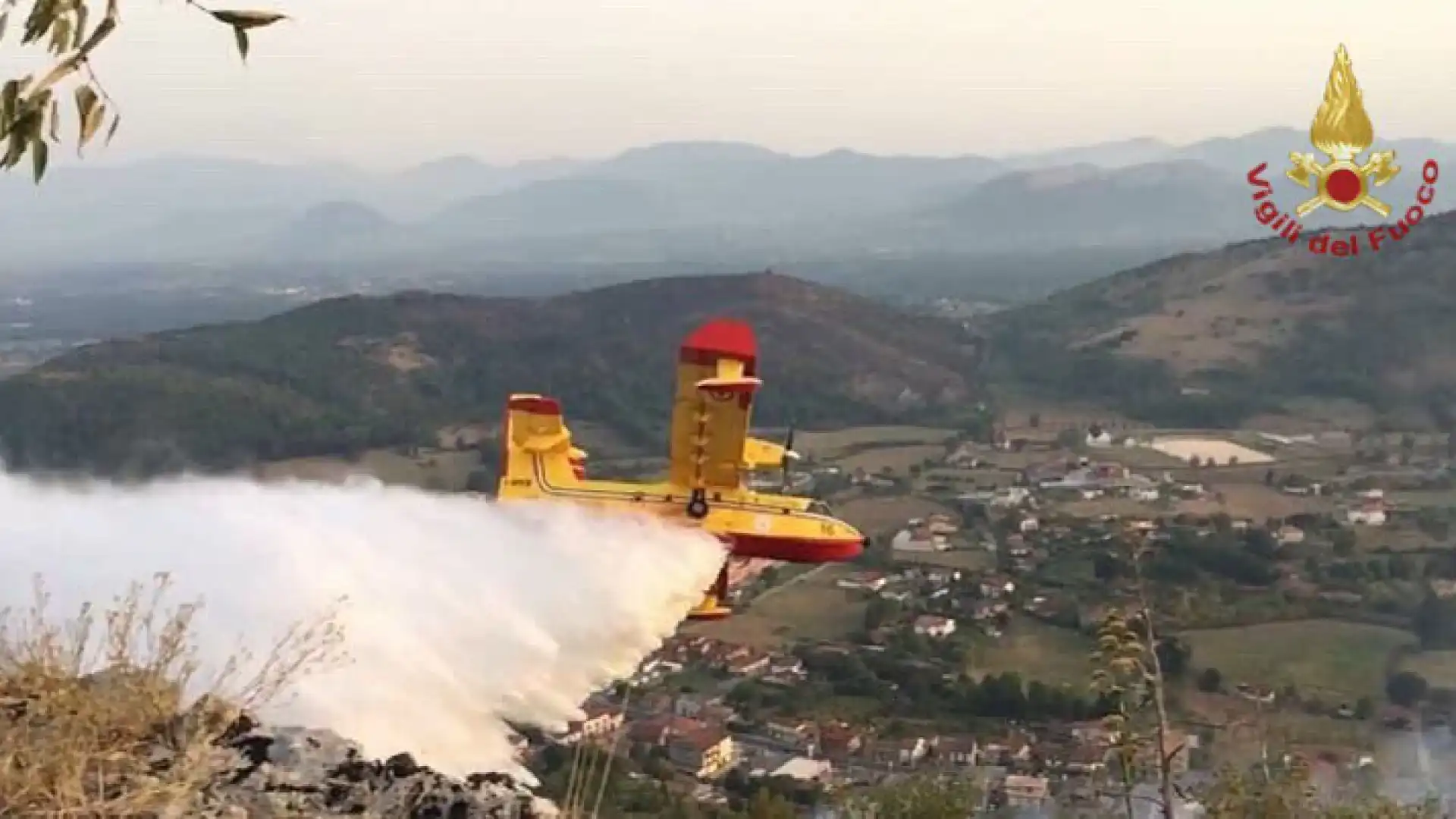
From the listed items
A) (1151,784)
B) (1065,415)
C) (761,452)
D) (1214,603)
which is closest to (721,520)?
(761,452)

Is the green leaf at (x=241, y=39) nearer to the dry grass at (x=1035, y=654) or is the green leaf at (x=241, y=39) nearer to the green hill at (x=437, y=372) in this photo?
the dry grass at (x=1035, y=654)

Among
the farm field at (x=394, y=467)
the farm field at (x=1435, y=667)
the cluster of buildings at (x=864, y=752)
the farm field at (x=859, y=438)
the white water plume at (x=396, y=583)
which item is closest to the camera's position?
the white water plume at (x=396, y=583)

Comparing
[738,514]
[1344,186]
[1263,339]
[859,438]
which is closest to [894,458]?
[859,438]

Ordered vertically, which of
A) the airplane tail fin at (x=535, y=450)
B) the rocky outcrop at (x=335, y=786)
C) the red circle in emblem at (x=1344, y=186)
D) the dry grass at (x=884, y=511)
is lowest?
the dry grass at (x=884, y=511)

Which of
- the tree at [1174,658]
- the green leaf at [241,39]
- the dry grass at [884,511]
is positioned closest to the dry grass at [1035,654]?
the tree at [1174,658]

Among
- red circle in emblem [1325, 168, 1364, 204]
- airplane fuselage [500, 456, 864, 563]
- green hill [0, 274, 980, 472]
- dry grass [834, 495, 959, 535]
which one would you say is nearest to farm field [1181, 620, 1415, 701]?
dry grass [834, 495, 959, 535]
